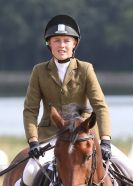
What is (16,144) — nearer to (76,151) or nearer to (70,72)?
(70,72)

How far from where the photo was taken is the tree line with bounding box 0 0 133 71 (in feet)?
214

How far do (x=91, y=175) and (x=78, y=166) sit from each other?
0.25 metres

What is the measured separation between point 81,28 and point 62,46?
59533 mm

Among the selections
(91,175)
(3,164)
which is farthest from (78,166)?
(3,164)

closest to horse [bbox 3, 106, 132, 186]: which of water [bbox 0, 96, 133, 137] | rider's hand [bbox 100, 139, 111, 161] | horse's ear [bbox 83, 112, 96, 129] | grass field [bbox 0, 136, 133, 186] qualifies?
horse's ear [bbox 83, 112, 96, 129]

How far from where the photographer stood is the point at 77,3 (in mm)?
72875

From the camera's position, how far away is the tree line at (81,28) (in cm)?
6519

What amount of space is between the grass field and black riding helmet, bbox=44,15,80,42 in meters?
9.47

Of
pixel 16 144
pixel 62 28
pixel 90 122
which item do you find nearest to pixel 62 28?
pixel 62 28

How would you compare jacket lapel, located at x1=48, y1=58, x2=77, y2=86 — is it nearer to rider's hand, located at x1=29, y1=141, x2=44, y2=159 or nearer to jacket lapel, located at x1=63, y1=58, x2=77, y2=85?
jacket lapel, located at x1=63, y1=58, x2=77, y2=85

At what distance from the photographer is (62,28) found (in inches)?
340

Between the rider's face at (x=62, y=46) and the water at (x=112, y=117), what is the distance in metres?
14.1

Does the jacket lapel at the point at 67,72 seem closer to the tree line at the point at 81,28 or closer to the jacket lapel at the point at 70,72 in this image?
the jacket lapel at the point at 70,72

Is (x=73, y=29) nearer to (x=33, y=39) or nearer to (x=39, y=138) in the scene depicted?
(x=39, y=138)
